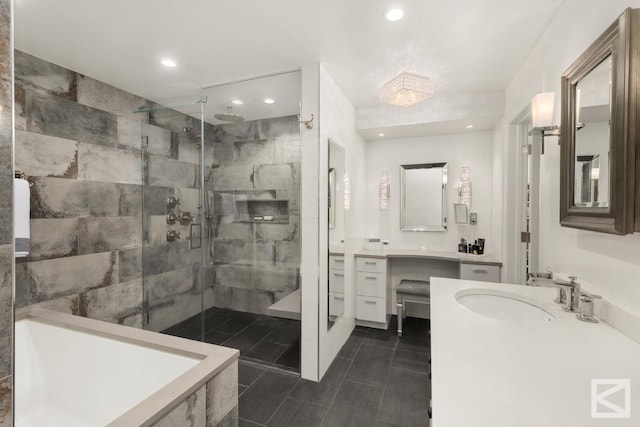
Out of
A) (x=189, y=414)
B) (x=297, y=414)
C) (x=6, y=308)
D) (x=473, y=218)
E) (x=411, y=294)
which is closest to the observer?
(x=6, y=308)

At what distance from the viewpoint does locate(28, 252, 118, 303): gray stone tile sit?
2.08 metres

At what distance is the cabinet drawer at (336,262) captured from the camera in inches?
100

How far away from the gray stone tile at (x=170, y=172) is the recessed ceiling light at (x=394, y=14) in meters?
2.51

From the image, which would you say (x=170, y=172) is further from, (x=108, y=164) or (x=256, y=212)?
(x=256, y=212)

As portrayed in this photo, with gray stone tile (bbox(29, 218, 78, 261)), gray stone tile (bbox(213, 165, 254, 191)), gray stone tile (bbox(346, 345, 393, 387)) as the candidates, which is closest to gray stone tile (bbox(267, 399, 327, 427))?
gray stone tile (bbox(346, 345, 393, 387))

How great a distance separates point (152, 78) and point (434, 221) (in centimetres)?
335

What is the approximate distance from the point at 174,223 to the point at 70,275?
1.06m

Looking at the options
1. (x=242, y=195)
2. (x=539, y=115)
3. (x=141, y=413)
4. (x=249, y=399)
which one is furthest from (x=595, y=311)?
(x=242, y=195)

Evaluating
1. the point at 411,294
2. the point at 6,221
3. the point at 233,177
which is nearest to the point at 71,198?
the point at 233,177

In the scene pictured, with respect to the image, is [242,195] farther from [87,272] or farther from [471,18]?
[471,18]

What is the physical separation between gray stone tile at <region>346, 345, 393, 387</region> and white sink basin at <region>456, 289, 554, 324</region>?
1139 millimetres

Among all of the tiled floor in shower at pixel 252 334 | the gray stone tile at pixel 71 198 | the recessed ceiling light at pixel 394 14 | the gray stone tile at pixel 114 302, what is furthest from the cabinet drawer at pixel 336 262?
the gray stone tile at pixel 71 198

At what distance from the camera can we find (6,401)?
0.74m

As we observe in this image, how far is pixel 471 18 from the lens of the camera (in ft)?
5.62
